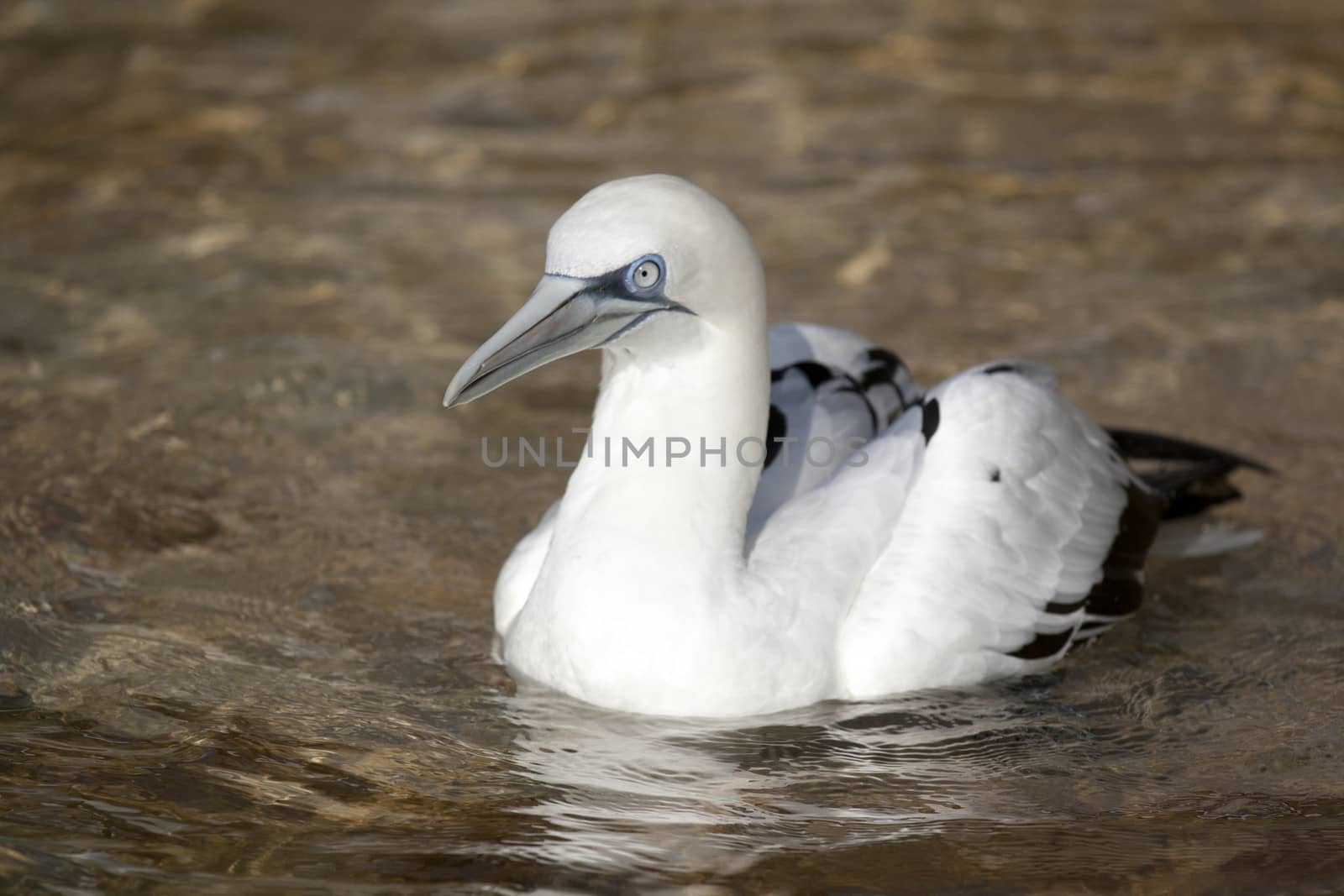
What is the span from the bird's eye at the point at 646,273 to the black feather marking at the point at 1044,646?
1.54 meters

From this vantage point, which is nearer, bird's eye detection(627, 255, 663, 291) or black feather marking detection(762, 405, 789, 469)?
bird's eye detection(627, 255, 663, 291)

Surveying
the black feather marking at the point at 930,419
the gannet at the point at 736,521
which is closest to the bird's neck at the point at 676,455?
the gannet at the point at 736,521

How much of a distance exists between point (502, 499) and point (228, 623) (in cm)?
131

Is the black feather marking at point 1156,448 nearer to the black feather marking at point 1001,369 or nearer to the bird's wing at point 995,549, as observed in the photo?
the bird's wing at point 995,549

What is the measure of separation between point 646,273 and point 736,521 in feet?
2.44

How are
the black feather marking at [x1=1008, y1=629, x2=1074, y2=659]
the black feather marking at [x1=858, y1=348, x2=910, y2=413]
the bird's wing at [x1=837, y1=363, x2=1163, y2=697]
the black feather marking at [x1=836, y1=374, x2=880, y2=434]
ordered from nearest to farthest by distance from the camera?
the bird's wing at [x1=837, y1=363, x2=1163, y2=697] < the black feather marking at [x1=1008, y1=629, x2=1074, y2=659] < the black feather marking at [x1=836, y1=374, x2=880, y2=434] < the black feather marking at [x1=858, y1=348, x2=910, y2=413]

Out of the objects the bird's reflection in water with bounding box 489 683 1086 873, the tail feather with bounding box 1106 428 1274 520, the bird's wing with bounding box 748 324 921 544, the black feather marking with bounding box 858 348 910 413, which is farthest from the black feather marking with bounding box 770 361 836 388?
the bird's reflection in water with bounding box 489 683 1086 873

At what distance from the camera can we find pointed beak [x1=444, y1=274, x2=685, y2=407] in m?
4.33

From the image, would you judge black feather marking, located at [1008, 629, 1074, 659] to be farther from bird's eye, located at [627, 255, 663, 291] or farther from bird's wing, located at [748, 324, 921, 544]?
bird's eye, located at [627, 255, 663, 291]

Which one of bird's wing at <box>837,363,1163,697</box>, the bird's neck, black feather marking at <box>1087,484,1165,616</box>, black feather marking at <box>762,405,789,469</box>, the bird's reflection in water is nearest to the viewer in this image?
the bird's reflection in water

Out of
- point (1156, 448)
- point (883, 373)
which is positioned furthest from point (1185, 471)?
point (883, 373)

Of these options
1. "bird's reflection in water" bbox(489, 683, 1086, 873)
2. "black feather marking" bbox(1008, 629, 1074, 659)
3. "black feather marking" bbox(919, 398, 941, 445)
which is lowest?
"bird's reflection in water" bbox(489, 683, 1086, 873)

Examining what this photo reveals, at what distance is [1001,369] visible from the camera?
5316 mm

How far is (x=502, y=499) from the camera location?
6289mm
